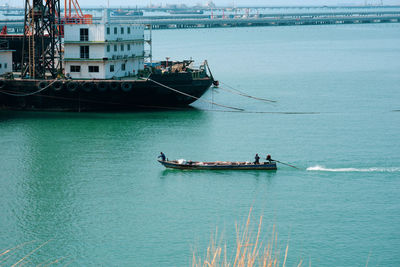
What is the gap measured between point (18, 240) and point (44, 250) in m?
1.50

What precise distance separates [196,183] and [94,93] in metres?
21.3

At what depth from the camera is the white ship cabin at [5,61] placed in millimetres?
56425

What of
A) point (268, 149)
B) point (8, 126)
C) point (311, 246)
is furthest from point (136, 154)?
point (311, 246)

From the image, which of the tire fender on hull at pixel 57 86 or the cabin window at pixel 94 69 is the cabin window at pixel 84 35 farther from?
the tire fender on hull at pixel 57 86

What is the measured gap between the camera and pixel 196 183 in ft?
111

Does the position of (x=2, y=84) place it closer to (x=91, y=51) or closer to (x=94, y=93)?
(x=94, y=93)

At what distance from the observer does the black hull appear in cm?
5159

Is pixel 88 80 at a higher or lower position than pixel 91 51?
lower

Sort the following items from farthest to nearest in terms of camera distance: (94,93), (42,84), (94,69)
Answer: (94,69)
(94,93)
(42,84)

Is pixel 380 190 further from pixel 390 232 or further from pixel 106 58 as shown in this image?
pixel 106 58

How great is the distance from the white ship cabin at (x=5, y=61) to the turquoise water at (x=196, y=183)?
5.41 meters

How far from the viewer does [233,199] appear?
31.2m

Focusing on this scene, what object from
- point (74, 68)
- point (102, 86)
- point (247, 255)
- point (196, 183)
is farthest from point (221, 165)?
point (74, 68)

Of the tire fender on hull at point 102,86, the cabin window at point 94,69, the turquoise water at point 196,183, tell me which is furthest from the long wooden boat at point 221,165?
the cabin window at point 94,69
